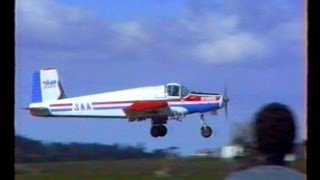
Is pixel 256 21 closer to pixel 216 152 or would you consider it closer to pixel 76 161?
pixel 216 152

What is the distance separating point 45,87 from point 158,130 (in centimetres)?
22

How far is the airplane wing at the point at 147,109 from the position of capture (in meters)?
0.92

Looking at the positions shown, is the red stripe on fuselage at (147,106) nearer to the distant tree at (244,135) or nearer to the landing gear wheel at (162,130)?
the landing gear wheel at (162,130)

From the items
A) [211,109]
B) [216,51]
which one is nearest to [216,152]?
[211,109]

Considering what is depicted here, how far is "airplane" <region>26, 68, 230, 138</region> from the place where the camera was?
893 millimetres

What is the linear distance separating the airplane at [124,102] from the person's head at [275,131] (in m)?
0.09

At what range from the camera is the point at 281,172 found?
3.19ft

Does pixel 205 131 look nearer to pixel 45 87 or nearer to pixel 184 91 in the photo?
pixel 184 91

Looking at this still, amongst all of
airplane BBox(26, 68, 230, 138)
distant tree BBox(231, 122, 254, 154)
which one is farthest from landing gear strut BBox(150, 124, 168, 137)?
distant tree BBox(231, 122, 254, 154)

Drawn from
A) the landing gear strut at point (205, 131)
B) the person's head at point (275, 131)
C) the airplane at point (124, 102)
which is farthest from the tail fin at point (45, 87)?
the person's head at point (275, 131)

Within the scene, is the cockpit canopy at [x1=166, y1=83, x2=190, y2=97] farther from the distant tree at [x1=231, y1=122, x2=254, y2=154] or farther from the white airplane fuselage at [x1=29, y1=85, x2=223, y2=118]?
the distant tree at [x1=231, y1=122, x2=254, y2=154]

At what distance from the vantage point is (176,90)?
0.91 meters

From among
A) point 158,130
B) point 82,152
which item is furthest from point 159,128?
point 82,152

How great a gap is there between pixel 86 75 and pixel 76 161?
0.52 feet
